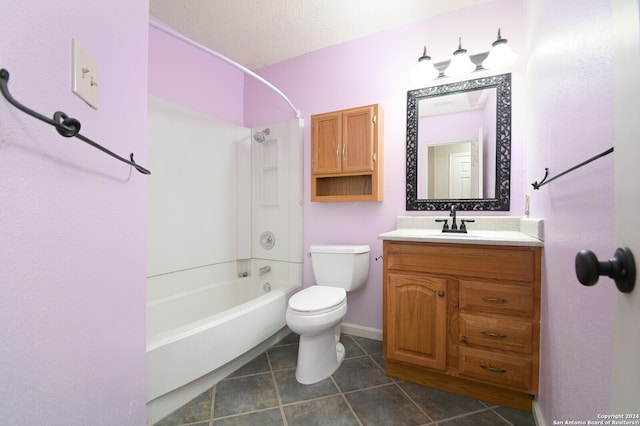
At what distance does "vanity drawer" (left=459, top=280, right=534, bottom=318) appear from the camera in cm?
125

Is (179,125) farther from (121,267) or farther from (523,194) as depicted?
(523,194)

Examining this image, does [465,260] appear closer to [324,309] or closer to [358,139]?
[324,309]

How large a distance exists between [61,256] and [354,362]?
1693mm

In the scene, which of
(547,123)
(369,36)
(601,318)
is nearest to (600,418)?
(601,318)

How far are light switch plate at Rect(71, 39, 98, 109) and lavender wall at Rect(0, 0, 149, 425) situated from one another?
0.01m

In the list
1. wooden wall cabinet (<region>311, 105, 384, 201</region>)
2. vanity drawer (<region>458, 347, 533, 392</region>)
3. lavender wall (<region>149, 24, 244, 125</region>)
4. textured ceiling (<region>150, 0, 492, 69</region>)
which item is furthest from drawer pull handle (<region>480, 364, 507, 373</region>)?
lavender wall (<region>149, 24, 244, 125</region>)

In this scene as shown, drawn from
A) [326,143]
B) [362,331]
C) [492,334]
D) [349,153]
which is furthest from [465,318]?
[326,143]

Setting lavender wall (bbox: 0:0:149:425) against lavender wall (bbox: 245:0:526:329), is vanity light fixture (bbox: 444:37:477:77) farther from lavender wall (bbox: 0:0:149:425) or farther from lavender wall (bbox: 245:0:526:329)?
lavender wall (bbox: 0:0:149:425)

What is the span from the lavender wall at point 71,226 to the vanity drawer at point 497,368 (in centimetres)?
149

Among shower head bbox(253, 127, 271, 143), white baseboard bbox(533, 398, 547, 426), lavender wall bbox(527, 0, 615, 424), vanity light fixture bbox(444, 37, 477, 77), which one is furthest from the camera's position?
shower head bbox(253, 127, 271, 143)

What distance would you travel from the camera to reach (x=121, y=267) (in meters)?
0.82

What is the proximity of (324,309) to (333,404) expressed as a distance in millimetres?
471

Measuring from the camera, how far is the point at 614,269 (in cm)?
34

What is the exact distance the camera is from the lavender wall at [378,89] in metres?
1.72
